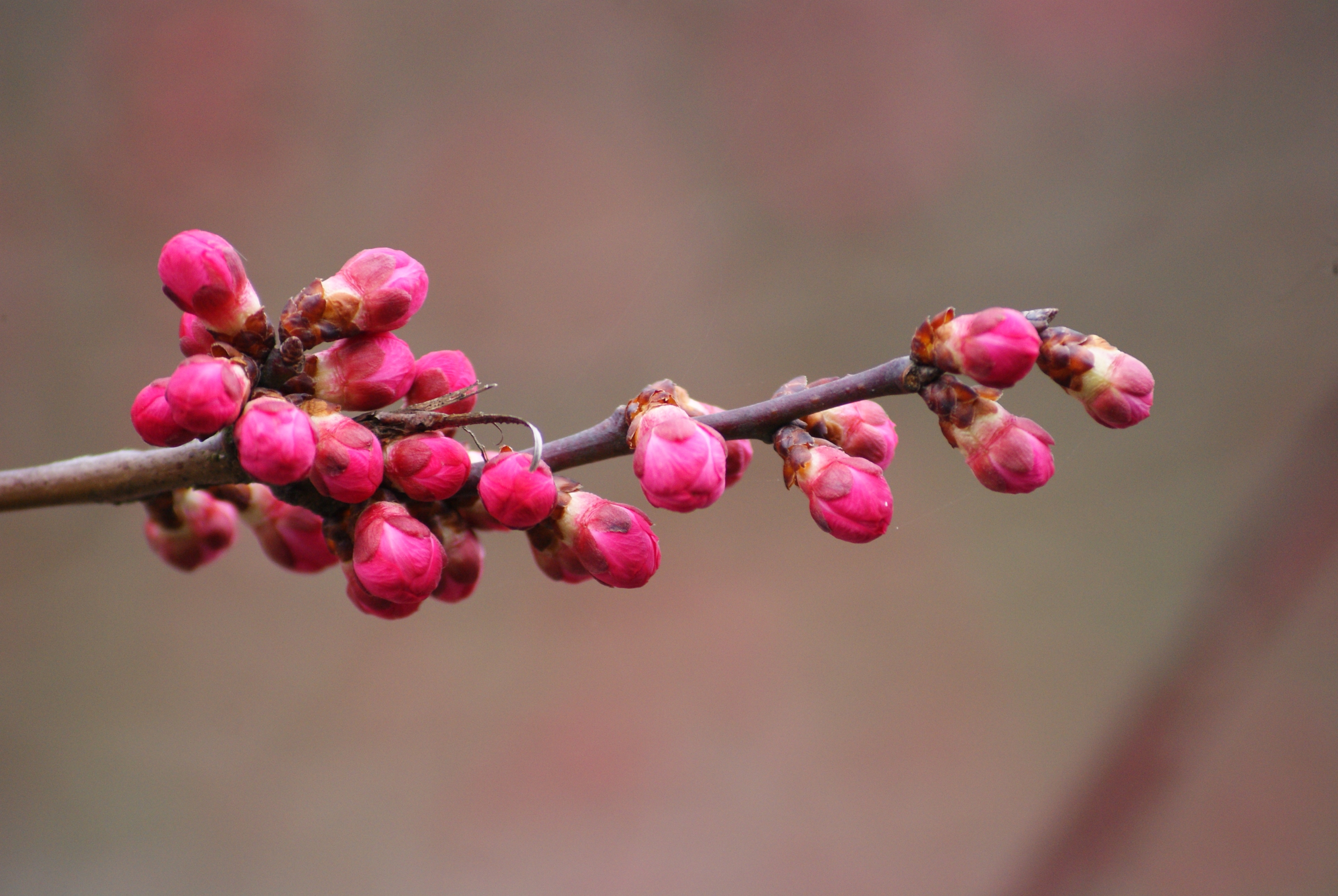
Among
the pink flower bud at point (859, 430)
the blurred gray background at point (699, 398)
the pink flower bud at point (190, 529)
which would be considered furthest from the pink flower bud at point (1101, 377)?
the blurred gray background at point (699, 398)

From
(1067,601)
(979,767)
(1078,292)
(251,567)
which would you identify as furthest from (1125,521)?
(251,567)

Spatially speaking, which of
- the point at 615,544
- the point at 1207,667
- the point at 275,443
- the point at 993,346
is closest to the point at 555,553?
the point at 615,544

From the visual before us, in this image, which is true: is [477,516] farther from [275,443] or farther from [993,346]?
[993,346]

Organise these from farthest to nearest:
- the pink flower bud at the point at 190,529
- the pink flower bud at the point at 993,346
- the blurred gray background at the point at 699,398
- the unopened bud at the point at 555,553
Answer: the blurred gray background at the point at 699,398 → the pink flower bud at the point at 190,529 → the unopened bud at the point at 555,553 → the pink flower bud at the point at 993,346

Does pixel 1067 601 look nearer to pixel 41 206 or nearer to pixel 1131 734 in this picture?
pixel 1131 734

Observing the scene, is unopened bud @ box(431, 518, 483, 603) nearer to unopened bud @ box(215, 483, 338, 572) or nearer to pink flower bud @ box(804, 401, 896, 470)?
unopened bud @ box(215, 483, 338, 572)

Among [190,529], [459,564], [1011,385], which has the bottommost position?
[190,529]

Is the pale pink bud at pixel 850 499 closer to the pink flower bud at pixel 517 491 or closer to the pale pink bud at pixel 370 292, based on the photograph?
the pink flower bud at pixel 517 491
